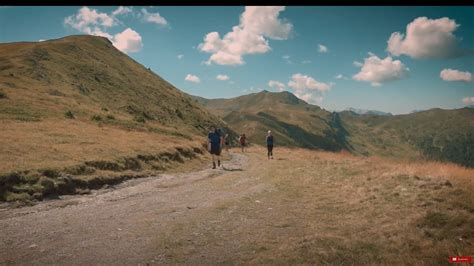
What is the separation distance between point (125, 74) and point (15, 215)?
306ft

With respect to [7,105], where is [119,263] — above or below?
below

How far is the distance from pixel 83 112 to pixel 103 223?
41.5 metres

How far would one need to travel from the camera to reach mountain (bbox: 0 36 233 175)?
24234 mm

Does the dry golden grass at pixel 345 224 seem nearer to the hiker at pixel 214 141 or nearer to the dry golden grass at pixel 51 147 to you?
the dry golden grass at pixel 51 147

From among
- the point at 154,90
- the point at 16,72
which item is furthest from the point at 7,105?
the point at 154,90

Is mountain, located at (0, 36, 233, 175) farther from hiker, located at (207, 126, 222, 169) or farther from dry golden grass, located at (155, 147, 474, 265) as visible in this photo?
dry golden grass, located at (155, 147, 474, 265)

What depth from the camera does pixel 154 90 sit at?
3903 inches

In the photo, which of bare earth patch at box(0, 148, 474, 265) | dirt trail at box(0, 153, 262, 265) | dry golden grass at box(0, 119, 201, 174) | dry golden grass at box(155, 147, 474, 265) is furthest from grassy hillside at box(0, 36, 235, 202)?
dry golden grass at box(155, 147, 474, 265)

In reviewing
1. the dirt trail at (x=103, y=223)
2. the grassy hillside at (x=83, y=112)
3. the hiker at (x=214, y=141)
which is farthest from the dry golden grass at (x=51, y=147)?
the hiker at (x=214, y=141)

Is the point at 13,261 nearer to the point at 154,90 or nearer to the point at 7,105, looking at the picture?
the point at 7,105

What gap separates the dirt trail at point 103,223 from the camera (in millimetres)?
8555

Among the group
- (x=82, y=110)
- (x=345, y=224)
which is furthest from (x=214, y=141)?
(x=82, y=110)

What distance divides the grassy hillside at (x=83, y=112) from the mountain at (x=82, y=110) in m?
0.05

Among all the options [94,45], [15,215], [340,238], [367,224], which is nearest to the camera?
[340,238]
